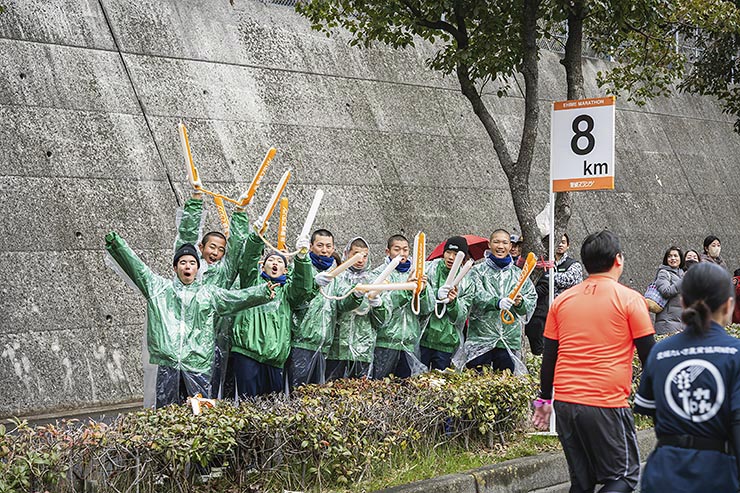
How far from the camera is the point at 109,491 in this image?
17.6ft

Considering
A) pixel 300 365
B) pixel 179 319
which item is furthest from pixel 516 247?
pixel 179 319

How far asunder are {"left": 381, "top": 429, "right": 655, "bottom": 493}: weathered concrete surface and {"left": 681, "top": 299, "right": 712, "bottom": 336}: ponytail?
241cm

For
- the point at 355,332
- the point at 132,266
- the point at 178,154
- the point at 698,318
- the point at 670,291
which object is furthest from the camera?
the point at 178,154

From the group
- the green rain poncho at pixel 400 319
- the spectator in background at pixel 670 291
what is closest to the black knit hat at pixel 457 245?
the green rain poncho at pixel 400 319

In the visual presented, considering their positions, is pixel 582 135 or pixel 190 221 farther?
pixel 582 135

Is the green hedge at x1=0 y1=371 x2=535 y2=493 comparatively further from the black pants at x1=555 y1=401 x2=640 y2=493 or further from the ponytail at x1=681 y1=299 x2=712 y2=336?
the ponytail at x1=681 y1=299 x2=712 y2=336

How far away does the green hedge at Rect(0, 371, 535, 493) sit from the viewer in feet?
17.3

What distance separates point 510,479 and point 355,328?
2035mm

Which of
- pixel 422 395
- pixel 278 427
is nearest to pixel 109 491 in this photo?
pixel 278 427

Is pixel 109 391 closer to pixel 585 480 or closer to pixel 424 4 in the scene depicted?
pixel 424 4

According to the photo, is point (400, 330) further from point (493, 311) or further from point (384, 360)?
point (493, 311)

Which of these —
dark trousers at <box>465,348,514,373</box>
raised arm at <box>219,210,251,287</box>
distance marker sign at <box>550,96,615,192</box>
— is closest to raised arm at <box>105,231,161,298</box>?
raised arm at <box>219,210,251,287</box>

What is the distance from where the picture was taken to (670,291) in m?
11.1

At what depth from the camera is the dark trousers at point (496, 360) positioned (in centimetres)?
904
